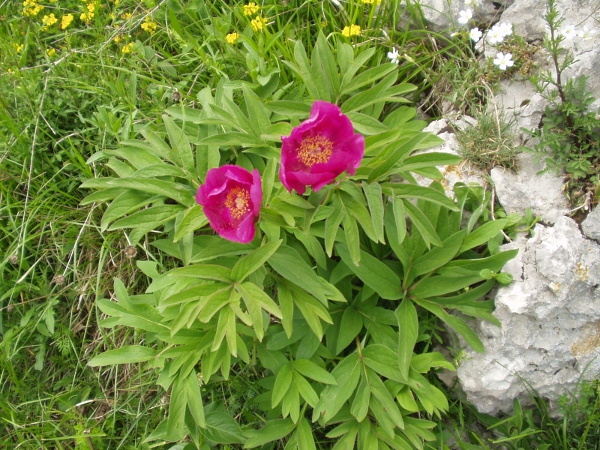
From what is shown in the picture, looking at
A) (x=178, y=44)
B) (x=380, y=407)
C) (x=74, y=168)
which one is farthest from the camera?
(x=178, y=44)

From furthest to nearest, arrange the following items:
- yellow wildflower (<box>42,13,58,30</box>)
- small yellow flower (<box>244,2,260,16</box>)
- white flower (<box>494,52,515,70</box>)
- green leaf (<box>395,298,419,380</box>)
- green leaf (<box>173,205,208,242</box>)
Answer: yellow wildflower (<box>42,13,58,30</box>) < small yellow flower (<box>244,2,260,16</box>) < white flower (<box>494,52,515,70</box>) < green leaf (<box>395,298,419,380</box>) < green leaf (<box>173,205,208,242</box>)

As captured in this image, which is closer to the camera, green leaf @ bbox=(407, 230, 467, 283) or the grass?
green leaf @ bbox=(407, 230, 467, 283)

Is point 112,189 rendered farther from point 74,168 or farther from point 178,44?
point 178,44

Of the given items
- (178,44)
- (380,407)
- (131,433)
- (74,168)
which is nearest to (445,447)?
(380,407)

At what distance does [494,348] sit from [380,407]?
0.61 metres

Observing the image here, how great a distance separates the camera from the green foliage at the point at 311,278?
232 centimetres

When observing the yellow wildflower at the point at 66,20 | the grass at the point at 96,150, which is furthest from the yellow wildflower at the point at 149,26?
the yellow wildflower at the point at 66,20

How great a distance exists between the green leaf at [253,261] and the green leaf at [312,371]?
611 millimetres

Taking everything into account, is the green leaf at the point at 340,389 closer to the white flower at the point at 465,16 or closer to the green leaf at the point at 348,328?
the green leaf at the point at 348,328

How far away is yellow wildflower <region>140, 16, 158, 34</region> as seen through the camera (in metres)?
3.75

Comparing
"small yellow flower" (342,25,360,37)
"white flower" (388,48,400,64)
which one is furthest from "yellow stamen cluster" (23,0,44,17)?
"white flower" (388,48,400,64)

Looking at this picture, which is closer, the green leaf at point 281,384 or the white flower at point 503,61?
the green leaf at point 281,384

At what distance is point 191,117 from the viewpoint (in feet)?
9.45

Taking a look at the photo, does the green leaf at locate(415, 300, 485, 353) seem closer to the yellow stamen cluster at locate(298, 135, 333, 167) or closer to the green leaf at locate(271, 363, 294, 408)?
the green leaf at locate(271, 363, 294, 408)
